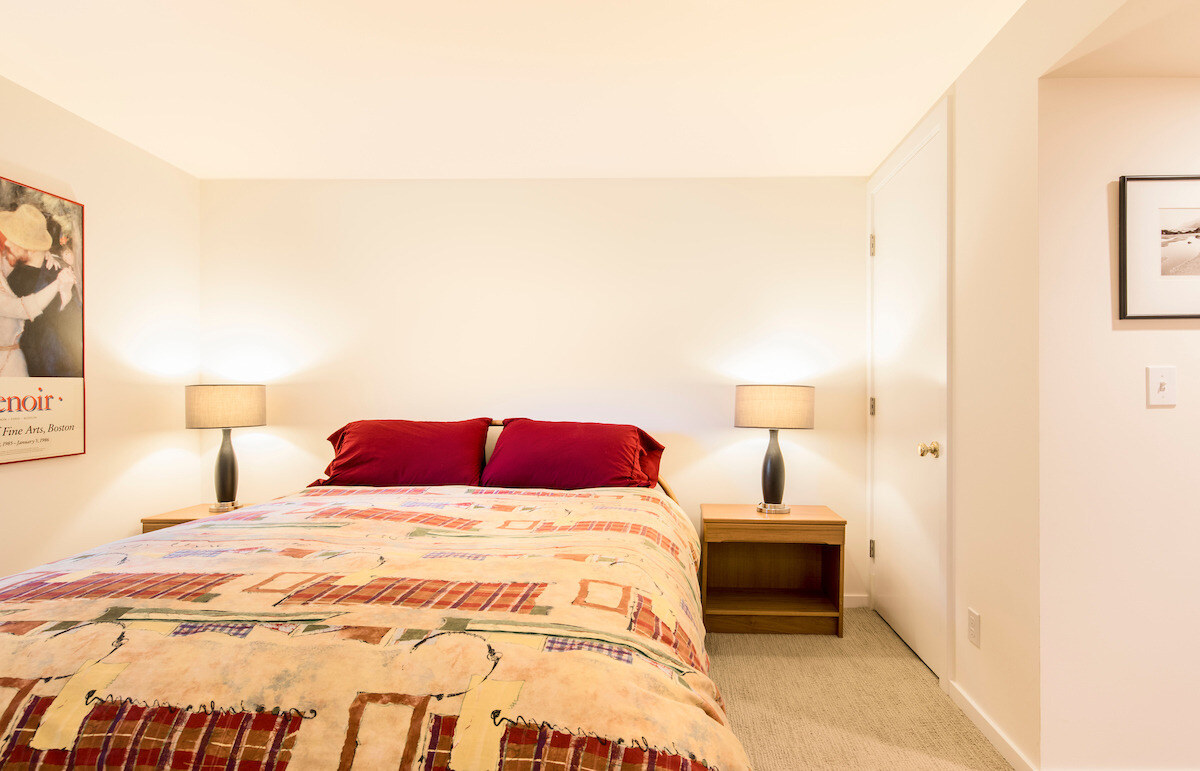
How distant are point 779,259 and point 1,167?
3.41 metres

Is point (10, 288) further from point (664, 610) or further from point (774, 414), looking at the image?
point (774, 414)

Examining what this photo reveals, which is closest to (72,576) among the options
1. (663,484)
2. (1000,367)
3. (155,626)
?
(155,626)

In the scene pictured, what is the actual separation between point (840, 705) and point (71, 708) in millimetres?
2180

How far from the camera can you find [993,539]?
1819 mm

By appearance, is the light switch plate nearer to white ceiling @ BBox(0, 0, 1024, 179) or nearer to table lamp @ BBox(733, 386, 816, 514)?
white ceiling @ BBox(0, 0, 1024, 179)

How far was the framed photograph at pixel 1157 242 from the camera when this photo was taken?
1.55 m

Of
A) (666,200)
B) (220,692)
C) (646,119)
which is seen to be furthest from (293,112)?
(220,692)

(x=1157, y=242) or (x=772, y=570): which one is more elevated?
(x=1157, y=242)

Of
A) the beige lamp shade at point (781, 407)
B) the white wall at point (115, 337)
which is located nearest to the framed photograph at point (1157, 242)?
the beige lamp shade at point (781, 407)

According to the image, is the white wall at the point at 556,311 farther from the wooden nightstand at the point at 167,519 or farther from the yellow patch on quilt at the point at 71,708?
the yellow patch on quilt at the point at 71,708

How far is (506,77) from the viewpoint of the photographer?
2207mm

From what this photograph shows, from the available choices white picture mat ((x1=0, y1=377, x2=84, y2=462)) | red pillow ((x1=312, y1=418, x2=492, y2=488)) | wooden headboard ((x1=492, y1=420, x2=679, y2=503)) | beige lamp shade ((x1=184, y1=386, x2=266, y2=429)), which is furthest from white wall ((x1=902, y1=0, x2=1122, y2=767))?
white picture mat ((x1=0, y1=377, x2=84, y2=462))

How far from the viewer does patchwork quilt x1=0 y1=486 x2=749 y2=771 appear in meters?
0.80

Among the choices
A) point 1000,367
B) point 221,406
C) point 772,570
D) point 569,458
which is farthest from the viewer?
point 772,570
